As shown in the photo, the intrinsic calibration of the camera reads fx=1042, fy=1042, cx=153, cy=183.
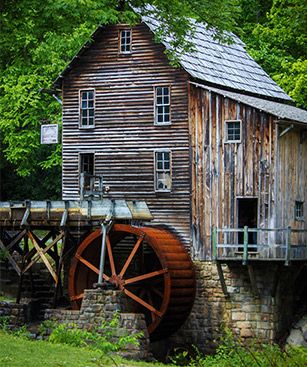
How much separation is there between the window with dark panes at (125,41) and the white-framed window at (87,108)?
1634 mm

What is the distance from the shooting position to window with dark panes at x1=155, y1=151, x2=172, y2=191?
29.7m

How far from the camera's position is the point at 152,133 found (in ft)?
99.0

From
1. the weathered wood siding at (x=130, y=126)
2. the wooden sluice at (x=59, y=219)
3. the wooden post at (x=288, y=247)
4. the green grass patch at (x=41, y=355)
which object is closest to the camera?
the green grass patch at (x=41, y=355)

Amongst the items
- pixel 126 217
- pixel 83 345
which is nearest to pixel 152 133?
pixel 126 217

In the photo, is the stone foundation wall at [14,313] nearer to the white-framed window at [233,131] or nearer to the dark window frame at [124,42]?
the white-framed window at [233,131]

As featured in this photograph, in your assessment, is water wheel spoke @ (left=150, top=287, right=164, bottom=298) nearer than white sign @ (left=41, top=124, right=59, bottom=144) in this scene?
Yes

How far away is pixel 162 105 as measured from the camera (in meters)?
30.0

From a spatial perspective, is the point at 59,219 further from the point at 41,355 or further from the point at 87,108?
the point at 41,355

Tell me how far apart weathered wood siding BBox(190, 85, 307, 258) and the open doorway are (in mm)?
698

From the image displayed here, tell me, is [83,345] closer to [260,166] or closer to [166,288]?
[166,288]

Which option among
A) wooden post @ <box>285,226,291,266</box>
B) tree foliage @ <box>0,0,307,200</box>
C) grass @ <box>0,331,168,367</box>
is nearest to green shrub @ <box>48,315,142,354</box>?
grass @ <box>0,331,168,367</box>

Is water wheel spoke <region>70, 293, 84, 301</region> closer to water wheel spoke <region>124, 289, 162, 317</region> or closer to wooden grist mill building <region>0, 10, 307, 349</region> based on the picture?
wooden grist mill building <region>0, 10, 307, 349</region>

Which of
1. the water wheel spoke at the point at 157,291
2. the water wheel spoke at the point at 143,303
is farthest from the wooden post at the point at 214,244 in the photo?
the water wheel spoke at the point at 157,291

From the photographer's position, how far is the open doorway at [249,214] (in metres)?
28.9
